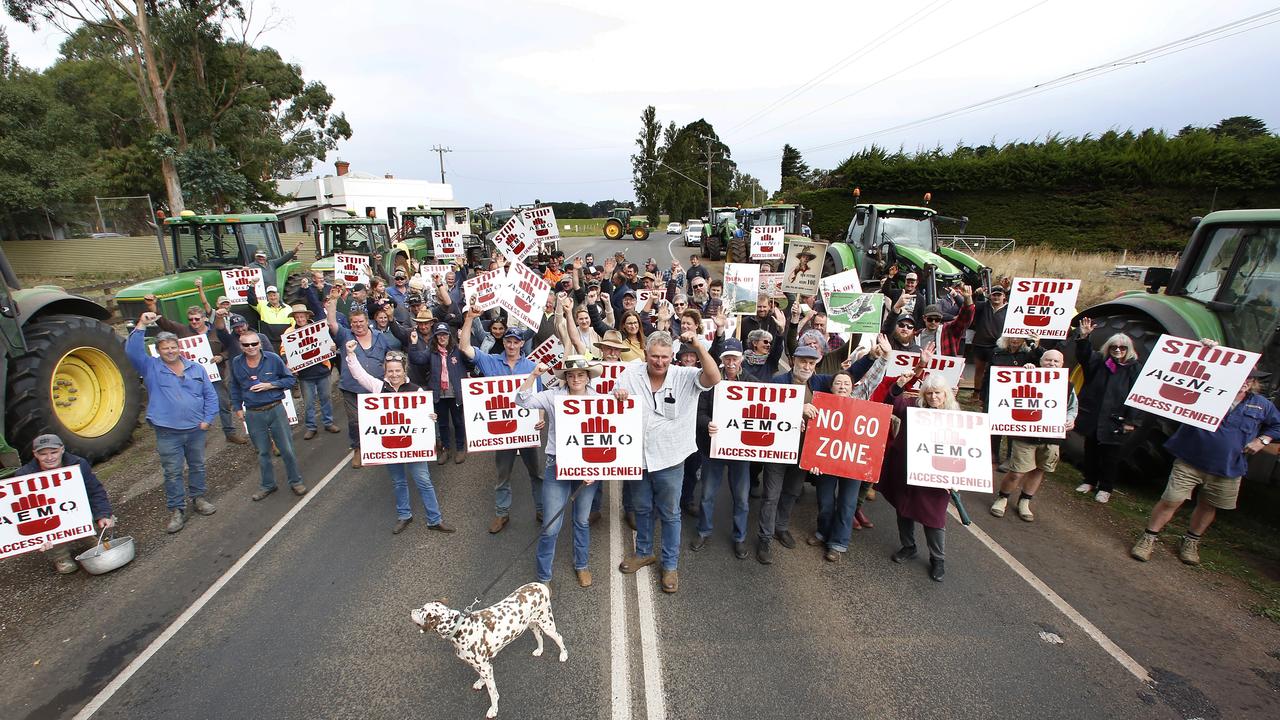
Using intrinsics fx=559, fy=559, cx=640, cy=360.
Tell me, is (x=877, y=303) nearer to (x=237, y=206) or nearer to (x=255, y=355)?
(x=255, y=355)

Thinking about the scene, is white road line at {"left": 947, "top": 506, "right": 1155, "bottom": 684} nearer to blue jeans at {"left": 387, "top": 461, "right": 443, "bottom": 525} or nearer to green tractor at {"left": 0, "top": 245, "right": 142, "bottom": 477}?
blue jeans at {"left": 387, "top": 461, "right": 443, "bottom": 525}

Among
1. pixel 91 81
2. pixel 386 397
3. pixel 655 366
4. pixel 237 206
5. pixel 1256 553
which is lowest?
pixel 1256 553

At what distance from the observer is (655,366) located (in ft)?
15.5

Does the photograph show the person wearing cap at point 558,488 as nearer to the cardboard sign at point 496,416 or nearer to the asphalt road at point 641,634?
the asphalt road at point 641,634

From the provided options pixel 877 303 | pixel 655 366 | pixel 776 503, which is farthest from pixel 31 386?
pixel 877 303

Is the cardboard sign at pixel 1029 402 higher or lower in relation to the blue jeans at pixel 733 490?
higher

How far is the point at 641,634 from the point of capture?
4.34 m

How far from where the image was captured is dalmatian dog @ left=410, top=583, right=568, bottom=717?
363 centimetres

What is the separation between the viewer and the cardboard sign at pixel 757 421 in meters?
4.98

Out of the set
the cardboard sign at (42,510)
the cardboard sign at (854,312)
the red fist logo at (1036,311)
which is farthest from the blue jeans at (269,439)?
the red fist logo at (1036,311)

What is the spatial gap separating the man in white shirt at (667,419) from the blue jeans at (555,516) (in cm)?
64

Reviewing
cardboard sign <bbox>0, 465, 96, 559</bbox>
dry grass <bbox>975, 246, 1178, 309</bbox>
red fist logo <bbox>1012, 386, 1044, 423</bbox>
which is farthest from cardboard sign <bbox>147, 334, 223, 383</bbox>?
dry grass <bbox>975, 246, 1178, 309</bbox>

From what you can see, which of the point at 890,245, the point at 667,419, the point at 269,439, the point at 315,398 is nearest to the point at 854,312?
the point at 667,419

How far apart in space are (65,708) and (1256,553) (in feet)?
32.4
